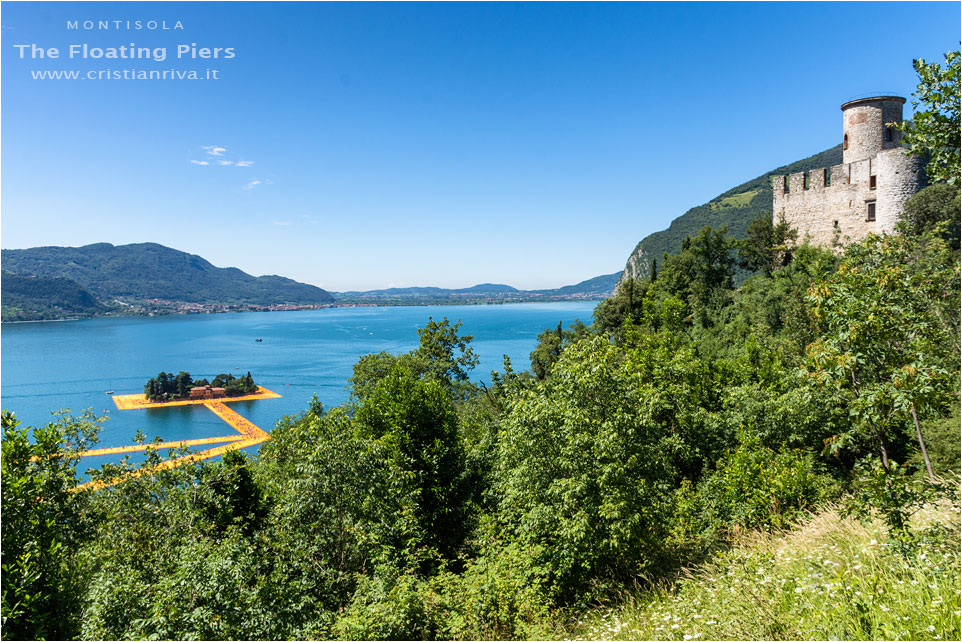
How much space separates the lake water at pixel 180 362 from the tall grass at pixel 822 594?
39014 millimetres

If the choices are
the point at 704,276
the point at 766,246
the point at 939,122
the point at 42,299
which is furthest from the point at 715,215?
the point at 42,299

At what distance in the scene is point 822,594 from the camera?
16.3 feet

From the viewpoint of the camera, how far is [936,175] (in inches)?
174

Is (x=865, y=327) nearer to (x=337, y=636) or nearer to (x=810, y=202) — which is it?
(x=337, y=636)

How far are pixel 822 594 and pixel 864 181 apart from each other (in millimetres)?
24471

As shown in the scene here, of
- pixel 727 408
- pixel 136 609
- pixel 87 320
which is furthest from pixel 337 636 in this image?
pixel 87 320

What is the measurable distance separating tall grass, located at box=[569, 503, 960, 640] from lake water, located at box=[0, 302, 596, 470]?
1536 inches

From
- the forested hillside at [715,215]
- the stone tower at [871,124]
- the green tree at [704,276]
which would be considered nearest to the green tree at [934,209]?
the stone tower at [871,124]

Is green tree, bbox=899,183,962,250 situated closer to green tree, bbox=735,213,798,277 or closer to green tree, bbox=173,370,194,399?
green tree, bbox=735,213,798,277

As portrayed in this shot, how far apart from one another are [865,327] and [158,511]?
9.77 metres

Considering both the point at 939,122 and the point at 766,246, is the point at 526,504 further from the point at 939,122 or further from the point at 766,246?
the point at 766,246

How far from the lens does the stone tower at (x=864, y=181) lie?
71.4ft

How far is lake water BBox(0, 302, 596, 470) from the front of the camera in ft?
232

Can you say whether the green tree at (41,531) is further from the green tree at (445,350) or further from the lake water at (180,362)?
the lake water at (180,362)
